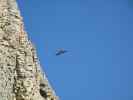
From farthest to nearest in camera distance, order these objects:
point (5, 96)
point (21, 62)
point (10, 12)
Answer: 1. point (10, 12)
2. point (21, 62)
3. point (5, 96)

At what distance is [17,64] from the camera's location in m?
20.5

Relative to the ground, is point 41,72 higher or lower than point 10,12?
lower

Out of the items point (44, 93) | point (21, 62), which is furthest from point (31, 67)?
point (44, 93)

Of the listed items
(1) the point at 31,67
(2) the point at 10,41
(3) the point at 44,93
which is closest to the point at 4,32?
(2) the point at 10,41

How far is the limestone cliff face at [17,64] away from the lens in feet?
65.1

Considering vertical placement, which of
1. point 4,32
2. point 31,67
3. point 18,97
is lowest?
point 18,97

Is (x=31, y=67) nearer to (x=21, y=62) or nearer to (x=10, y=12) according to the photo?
(x=21, y=62)

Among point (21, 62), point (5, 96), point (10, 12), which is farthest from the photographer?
point (10, 12)

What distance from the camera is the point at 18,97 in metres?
19.9

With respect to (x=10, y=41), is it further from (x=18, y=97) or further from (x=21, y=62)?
(x=18, y=97)

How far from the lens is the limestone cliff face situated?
19844 millimetres

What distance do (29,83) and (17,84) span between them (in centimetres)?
55

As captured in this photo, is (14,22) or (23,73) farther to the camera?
(14,22)

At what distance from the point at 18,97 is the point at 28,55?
2174 millimetres
